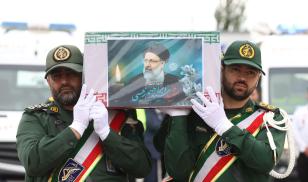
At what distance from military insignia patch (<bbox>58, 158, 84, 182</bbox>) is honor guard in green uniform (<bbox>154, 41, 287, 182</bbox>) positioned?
0.52 meters

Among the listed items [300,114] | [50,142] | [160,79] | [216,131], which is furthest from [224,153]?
[300,114]

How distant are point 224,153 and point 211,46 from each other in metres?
0.64

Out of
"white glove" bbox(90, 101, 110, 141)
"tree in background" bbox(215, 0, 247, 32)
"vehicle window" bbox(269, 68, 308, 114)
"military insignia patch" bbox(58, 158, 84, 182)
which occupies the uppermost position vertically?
"tree in background" bbox(215, 0, 247, 32)

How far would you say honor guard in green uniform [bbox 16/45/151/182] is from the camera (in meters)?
3.94

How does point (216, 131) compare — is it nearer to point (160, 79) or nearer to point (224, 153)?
point (224, 153)

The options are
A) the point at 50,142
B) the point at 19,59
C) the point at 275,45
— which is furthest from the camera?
Result: the point at 275,45

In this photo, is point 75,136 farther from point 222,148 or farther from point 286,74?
point 286,74

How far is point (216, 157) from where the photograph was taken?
163 inches

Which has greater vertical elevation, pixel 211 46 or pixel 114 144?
pixel 211 46

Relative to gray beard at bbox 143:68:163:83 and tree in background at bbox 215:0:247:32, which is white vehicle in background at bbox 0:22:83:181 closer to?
gray beard at bbox 143:68:163:83

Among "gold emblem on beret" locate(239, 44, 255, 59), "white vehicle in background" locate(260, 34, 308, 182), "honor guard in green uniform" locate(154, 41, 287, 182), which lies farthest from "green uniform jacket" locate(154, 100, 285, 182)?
"white vehicle in background" locate(260, 34, 308, 182)

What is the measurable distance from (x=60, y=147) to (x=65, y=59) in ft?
1.94

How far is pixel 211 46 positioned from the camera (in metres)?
4.01

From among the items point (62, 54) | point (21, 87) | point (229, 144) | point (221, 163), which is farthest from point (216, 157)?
point (21, 87)
